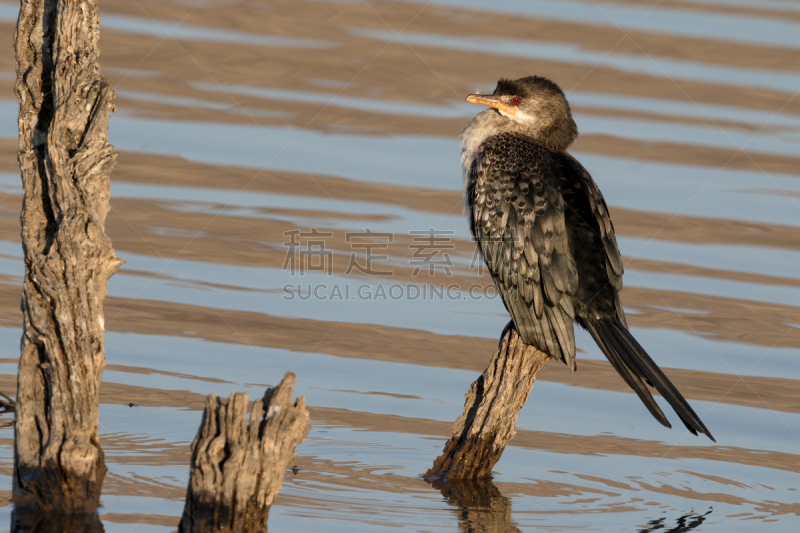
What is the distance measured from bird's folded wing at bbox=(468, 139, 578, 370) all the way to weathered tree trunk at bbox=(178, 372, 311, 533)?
180 cm

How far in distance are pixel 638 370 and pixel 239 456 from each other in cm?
221

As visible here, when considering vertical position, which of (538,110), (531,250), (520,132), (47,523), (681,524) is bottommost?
(47,523)

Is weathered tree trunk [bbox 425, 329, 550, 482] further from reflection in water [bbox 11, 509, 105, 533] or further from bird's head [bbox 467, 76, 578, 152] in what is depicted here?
reflection in water [bbox 11, 509, 105, 533]

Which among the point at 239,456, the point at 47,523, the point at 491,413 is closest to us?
the point at 239,456

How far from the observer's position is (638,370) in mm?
5211

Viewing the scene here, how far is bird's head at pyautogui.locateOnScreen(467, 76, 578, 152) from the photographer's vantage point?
245 inches

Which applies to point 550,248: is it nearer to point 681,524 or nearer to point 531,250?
point 531,250

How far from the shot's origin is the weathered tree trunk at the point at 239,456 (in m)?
3.94

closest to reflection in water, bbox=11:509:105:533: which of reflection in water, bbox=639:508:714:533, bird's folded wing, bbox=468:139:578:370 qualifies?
bird's folded wing, bbox=468:139:578:370

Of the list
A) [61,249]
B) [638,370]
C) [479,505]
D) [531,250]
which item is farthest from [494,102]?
[61,249]

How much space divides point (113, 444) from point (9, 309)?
2216 millimetres

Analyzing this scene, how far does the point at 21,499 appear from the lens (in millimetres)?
4309

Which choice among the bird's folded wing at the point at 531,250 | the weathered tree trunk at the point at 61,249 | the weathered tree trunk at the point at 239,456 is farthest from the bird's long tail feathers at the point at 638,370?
the weathered tree trunk at the point at 61,249

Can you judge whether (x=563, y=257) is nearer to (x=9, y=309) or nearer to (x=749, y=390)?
(x=749, y=390)
